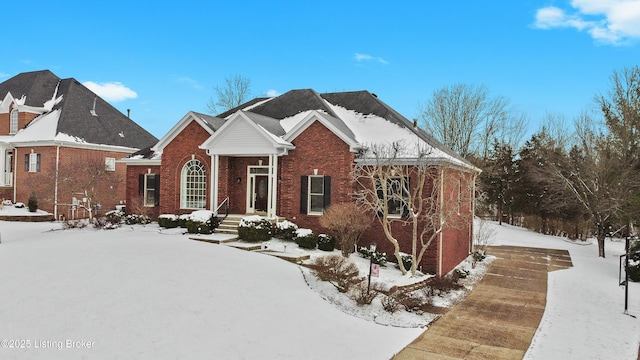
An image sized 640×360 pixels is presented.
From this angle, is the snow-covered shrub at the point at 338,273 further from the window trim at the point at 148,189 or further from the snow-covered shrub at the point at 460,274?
the window trim at the point at 148,189

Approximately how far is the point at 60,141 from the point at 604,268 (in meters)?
29.7

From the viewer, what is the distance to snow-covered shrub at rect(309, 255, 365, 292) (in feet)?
37.9

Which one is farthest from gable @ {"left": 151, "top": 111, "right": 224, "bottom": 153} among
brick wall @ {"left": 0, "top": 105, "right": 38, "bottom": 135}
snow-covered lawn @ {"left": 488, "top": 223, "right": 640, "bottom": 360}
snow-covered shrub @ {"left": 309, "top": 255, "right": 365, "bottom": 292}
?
snow-covered lawn @ {"left": 488, "top": 223, "right": 640, "bottom": 360}

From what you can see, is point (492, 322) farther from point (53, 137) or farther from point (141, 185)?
point (53, 137)

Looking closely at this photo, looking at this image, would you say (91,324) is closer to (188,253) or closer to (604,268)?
(188,253)

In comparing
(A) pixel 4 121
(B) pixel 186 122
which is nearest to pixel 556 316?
(B) pixel 186 122

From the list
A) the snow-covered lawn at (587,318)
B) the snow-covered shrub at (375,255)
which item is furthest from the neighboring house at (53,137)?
the snow-covered lawn at (587,318)

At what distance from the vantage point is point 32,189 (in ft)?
82.1

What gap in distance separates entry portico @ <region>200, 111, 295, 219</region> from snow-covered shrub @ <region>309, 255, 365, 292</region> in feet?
17.8

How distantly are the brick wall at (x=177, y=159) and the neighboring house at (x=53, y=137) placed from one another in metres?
3.90

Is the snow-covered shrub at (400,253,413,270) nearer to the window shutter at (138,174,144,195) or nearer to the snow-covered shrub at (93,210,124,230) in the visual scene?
the snow-covered shrub at (93,210,124,230)

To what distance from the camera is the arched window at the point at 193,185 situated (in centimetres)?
1972

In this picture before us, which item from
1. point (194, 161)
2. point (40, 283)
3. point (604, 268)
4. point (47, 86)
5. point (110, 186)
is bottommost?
point (604, 268)

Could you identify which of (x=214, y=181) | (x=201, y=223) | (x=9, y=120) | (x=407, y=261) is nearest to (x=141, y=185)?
(x=214, y=181)
